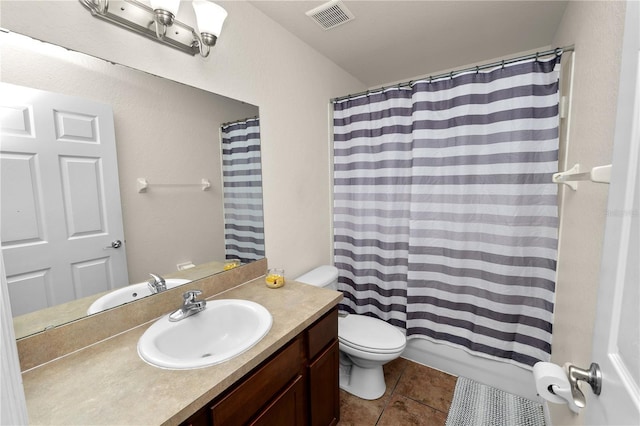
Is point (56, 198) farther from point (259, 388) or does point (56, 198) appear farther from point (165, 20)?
point (259, 388)

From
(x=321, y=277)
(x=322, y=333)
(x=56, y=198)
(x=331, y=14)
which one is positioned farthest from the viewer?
(x=321, y=277)

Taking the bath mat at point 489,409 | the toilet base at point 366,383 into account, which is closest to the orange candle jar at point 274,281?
the toilet base at point 366,383

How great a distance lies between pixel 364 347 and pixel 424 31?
80.8 inches

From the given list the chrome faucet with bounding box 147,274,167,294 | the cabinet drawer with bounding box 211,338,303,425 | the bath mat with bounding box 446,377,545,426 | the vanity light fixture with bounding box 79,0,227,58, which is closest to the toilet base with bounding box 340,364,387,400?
the bath mat with bounding box 446,377,545,426

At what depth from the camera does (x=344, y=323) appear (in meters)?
1.84

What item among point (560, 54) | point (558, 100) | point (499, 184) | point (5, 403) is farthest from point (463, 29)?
point (5, 403)

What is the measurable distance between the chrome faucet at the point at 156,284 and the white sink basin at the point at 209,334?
125 mm

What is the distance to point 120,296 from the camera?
1066 millimetres

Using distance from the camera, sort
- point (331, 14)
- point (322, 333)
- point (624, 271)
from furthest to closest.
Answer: point (331, 14)
point (322, 333)
point (624, 271)

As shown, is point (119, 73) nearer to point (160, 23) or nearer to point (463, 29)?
point (160, 23)

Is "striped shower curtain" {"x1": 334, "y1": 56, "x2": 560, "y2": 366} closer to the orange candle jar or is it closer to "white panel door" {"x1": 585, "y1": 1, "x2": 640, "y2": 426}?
the orange candle jar

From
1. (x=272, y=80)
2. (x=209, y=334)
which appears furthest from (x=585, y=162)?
(x=209, y=334)

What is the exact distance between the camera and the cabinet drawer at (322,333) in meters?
1.20

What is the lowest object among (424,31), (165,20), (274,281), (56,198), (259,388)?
(259,388)
